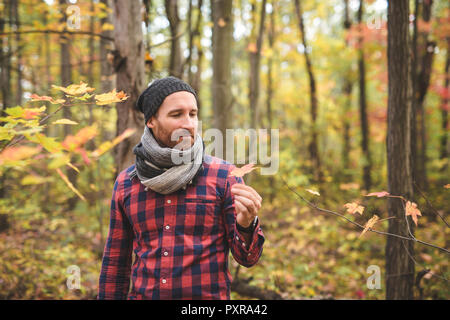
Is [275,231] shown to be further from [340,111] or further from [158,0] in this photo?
[340,111]

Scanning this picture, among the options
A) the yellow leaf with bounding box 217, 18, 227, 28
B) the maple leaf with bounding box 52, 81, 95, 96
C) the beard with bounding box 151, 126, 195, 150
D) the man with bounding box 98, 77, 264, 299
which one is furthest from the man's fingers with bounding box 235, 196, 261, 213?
the yellow leaf with bounding box 217, 18, 227, 28

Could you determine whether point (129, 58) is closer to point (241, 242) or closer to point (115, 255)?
point (115, 255)

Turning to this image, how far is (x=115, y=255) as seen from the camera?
5.91 feet

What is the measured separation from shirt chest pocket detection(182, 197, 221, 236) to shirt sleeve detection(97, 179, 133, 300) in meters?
0.44

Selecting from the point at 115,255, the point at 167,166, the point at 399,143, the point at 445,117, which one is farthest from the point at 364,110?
the point at 115,255

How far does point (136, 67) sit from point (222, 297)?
2017mm

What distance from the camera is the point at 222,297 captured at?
1650mm

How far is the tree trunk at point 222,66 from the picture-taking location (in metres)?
3.96

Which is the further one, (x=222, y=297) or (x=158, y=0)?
(x=158, y=0)

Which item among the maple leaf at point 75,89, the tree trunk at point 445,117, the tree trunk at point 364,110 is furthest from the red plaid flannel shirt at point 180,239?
the tree trunk at point 445,117

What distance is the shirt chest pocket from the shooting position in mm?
1638

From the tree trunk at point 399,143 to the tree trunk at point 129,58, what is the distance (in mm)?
2288
